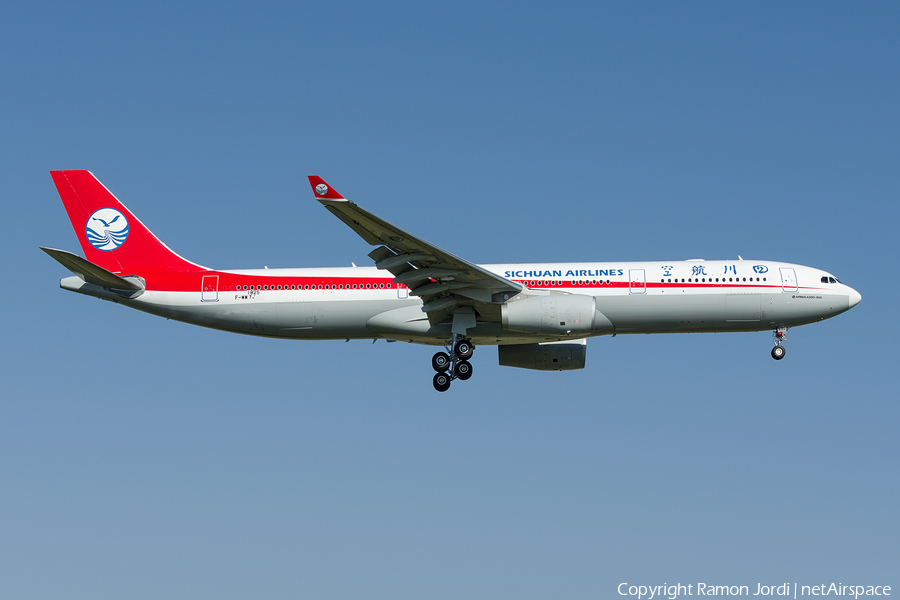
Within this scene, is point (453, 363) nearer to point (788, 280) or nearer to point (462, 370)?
point (462, 370)

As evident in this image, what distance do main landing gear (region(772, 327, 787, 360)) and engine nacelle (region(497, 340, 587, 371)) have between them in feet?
22.7

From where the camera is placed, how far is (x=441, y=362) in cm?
3650

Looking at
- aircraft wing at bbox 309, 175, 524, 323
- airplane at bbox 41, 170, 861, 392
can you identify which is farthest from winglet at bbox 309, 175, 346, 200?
airplane at bbox 41, 170, 861, 392

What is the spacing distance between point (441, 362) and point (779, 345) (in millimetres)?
12322

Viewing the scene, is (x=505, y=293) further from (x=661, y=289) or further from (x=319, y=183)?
(x=319, y=183)

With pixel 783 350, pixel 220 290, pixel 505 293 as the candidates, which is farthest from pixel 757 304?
pixel 220 290

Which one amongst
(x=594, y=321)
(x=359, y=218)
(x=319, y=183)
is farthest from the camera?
(x=594, y=321)

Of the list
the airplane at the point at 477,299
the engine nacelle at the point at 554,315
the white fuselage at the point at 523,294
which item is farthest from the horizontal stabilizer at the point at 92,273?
the engine nacelle at the point at 554,315

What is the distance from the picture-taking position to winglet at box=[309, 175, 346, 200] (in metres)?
28.3

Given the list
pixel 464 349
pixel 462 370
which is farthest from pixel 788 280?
pixel 462 370

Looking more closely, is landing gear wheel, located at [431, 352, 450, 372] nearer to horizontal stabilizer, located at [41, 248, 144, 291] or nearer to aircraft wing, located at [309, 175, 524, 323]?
aircraft wing, located at [309, 175, 524, 323]

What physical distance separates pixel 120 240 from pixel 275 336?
7.50 meters

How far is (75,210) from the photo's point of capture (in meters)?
39.6

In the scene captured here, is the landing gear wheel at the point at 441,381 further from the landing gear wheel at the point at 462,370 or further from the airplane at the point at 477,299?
the landing gear wheel at the point at 462,370
